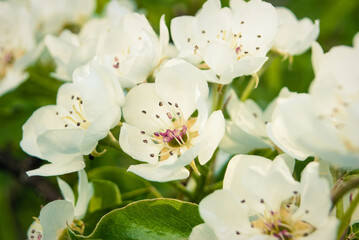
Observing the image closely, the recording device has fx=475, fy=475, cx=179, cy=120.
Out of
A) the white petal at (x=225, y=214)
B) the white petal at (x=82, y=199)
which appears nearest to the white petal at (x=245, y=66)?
the white petal at (x=225, y=214)

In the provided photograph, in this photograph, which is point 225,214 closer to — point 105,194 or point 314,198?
point 314,198

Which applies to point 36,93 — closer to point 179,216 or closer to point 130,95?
point 130,95

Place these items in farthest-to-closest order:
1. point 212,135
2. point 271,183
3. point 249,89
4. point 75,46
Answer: point 75,46 → point 249,89 → point 212,135 → point 271,183

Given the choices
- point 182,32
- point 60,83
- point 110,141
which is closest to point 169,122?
point 110,141

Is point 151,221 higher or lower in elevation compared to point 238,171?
lower

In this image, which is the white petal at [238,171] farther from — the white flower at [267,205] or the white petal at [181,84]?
the white petal at [181,84]

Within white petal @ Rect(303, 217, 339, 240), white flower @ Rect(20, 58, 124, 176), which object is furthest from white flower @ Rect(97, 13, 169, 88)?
white petal @ Rect(303, 217, 339, 240)

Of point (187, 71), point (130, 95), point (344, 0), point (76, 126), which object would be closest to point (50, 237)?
point (76, 126)
